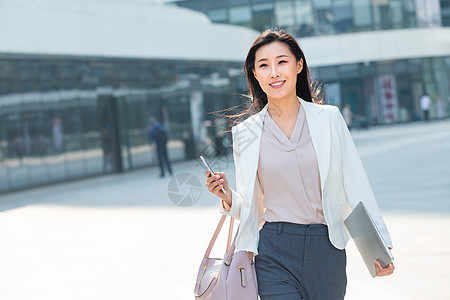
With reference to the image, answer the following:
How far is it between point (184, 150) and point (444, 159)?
989 cm

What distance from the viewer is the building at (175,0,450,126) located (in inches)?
1513

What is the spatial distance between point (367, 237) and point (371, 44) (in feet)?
122

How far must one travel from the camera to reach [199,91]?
23438 millimetres

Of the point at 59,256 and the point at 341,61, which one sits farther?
the point at 341,61

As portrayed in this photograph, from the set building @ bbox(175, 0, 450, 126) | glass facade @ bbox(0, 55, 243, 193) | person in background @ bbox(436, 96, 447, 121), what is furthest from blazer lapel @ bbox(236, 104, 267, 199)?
building @ bbox(175, 0, 450, 126)

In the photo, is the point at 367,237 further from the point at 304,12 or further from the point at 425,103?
the point at 304,12

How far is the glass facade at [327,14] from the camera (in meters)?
38.9

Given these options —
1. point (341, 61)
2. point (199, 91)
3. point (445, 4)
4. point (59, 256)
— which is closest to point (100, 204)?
point (59, 256)

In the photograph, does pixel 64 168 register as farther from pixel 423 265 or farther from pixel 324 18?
pixel 324 18

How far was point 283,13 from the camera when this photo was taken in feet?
130

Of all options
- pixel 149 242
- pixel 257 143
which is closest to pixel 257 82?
pixel 257 143

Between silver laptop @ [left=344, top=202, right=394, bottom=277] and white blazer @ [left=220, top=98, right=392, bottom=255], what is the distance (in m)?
0.10

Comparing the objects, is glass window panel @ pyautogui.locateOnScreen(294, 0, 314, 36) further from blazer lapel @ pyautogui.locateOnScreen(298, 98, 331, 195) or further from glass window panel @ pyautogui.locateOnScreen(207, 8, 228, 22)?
blazer lapel @ pyautogui.locateOnScreen(298, 98, 331, 195)

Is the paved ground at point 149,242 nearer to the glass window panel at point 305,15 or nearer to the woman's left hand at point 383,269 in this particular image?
the woman's left hand at point 383,269
